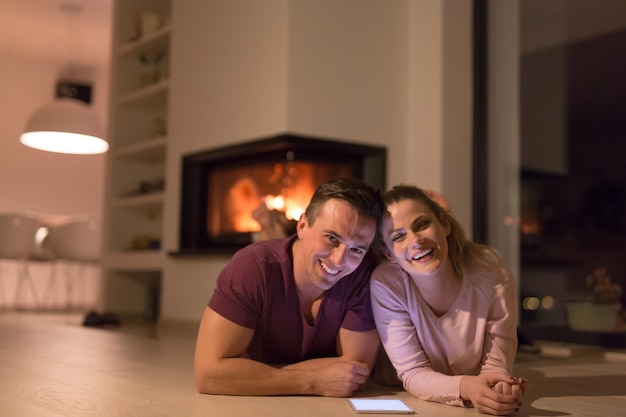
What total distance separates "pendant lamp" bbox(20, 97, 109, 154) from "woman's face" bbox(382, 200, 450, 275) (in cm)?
427

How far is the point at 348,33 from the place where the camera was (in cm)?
407

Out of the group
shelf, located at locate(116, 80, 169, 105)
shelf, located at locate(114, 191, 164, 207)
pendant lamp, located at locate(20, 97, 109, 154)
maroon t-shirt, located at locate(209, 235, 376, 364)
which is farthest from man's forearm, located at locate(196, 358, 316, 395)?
pendant lamp, located at locate(20, 97, 109, 154)

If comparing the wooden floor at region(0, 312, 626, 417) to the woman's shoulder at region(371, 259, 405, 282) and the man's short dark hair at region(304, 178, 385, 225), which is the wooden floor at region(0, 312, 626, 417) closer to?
the woman's shoulder at region(371, 259, 405, 282)

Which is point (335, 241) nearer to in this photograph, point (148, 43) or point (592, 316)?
point (592, 316)

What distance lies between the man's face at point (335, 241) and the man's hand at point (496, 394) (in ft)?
1.47

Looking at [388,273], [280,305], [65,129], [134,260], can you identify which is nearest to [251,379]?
[280,305]

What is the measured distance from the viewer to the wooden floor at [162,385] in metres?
1.86

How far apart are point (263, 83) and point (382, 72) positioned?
0.69 metres

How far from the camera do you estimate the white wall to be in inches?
155

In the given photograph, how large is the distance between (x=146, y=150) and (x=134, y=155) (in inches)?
12.2

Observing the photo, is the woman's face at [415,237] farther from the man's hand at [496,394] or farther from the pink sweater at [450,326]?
the man's hand at [496,394]

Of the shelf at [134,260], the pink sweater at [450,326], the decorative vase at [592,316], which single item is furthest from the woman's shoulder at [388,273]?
the shelf at [134,260]

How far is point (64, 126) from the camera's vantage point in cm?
579

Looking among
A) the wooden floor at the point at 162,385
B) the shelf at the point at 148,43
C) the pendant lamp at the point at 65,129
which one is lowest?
the wooden floor at the point at 162,385
